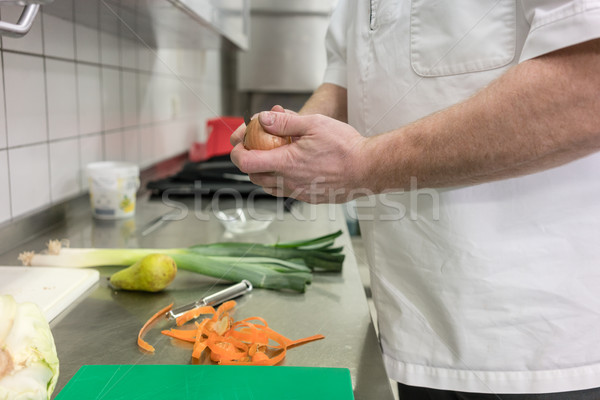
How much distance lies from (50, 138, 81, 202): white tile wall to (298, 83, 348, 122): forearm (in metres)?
0.65

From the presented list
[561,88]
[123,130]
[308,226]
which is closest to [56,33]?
[123,130]

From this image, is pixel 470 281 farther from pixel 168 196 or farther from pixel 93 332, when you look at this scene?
pixel 168 196

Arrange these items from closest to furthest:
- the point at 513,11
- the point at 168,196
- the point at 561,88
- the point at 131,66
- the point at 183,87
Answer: the point at 561,88 → the point at 513,11 → the point at 168,196 → the point at 131,66 → the point at 183,87

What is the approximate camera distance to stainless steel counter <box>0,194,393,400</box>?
0.69m

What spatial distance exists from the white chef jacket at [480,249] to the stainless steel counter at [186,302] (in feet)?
0.38

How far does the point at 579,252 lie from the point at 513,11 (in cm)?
34

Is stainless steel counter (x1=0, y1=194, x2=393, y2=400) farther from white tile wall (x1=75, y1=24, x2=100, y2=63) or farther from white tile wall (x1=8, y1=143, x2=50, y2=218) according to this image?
white tile wall (x1=75, y1=24, x2=100, y2=63)

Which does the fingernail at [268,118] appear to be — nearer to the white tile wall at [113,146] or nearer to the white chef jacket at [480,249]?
the white chef jacket at [480,249]

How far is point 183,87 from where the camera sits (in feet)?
7.98

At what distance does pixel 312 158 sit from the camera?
74 cm

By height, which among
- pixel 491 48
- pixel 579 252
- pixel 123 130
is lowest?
pixel 579 252

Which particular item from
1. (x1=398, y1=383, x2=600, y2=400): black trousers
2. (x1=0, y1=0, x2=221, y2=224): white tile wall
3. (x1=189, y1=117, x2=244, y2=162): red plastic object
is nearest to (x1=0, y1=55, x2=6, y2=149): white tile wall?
(x1=0, y1=0, x2=221, y2=224): white tile wall

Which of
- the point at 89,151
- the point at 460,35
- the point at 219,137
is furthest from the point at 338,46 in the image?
the point at 219,137

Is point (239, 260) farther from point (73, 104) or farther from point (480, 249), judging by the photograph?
point (73, 104)
